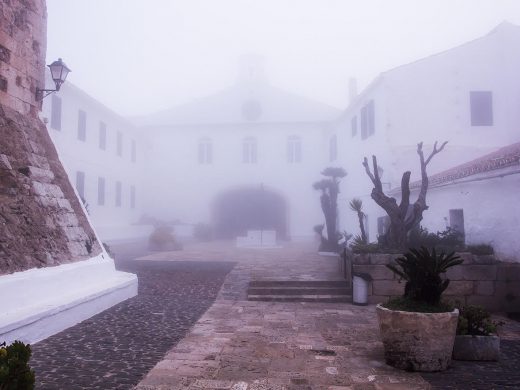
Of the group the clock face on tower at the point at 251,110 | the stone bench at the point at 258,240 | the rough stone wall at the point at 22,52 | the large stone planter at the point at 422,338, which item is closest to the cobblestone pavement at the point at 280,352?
the large stone planter at the point at 422,338

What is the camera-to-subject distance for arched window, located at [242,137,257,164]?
25.9m

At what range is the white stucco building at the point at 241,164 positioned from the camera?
25.4 meters

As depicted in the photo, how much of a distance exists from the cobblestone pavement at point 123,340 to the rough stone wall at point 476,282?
3280 millimetres

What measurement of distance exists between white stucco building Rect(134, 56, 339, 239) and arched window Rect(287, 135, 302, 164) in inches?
1.4

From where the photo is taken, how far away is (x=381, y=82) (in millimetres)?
15188

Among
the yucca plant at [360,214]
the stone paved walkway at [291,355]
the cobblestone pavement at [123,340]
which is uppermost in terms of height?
the yucca plant at [360,214]

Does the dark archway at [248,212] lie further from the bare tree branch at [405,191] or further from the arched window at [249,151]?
the bare tree branch at [405,191]

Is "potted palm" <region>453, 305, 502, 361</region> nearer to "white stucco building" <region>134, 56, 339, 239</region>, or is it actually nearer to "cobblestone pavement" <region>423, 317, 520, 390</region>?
"cobblestone pavement" <region>423, 317, 520, 390</region>

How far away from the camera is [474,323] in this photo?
503 cm

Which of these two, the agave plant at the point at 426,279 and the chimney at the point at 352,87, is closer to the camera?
the agave plant at the point at 426,279

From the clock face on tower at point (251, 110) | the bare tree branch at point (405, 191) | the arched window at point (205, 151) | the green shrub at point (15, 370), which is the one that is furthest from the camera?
the clock face on tower at point (251, 110)

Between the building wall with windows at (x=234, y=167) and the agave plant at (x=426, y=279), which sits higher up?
the building wall with windows at (x=234, y=167)

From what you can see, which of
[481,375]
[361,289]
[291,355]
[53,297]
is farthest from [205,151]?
[481,375]

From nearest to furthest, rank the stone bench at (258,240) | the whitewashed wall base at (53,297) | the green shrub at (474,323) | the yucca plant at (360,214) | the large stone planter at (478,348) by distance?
the large stone planter at (478,348) → the green shrub at (474,323) → the whitewashed wall base at (53,297) → the yucca plant at (360,214) → the stone bench at (258,240)
